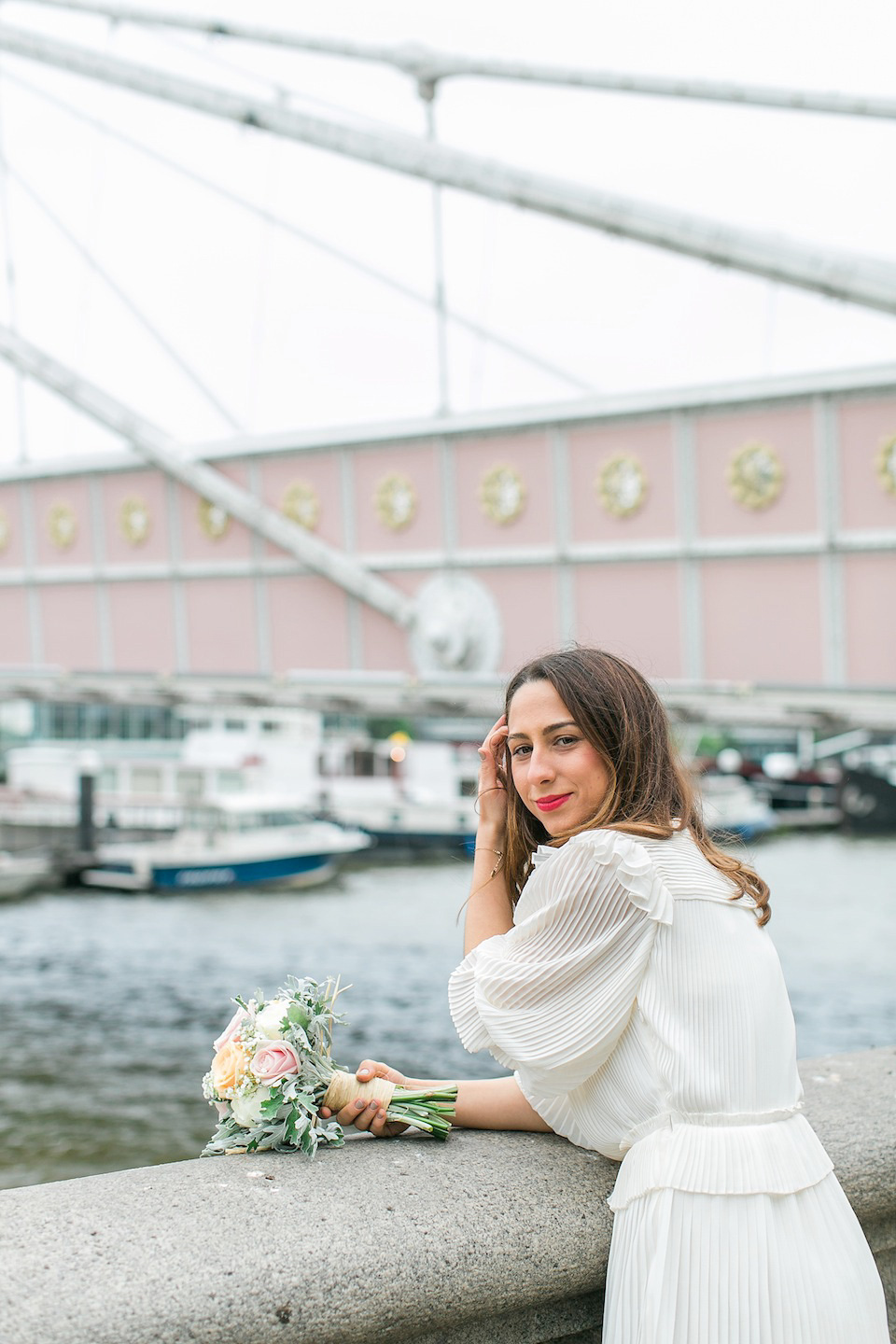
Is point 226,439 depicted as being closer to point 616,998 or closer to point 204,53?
point 204,53

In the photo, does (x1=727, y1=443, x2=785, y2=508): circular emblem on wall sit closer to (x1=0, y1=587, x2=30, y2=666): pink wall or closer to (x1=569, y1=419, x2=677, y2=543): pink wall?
(x1=569, y1=419, x2=677, y2=543): pink wall

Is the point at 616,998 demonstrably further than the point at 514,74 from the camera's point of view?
No

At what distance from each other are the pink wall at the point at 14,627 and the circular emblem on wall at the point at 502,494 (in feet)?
17.0

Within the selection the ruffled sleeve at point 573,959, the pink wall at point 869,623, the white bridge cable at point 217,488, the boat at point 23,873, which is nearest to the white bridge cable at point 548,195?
the pink wall at point 869,623

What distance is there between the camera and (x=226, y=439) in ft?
35.1

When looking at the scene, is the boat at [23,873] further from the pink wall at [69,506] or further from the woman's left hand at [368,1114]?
the woman's left hand at [368,1114]

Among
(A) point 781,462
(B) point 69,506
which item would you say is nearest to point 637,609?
(A) point 781,462

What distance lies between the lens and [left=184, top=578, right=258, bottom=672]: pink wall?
37.0 feet

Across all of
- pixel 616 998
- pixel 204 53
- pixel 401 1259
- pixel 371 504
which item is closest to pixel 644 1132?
pixel 616 998

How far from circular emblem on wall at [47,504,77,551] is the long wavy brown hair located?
10111 mm

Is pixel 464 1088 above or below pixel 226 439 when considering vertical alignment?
below

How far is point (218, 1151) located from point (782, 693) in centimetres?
680

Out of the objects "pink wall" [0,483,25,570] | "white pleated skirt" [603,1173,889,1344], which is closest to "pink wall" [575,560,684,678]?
"pink wall" [0,483,25,570]

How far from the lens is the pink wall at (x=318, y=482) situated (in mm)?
10469
